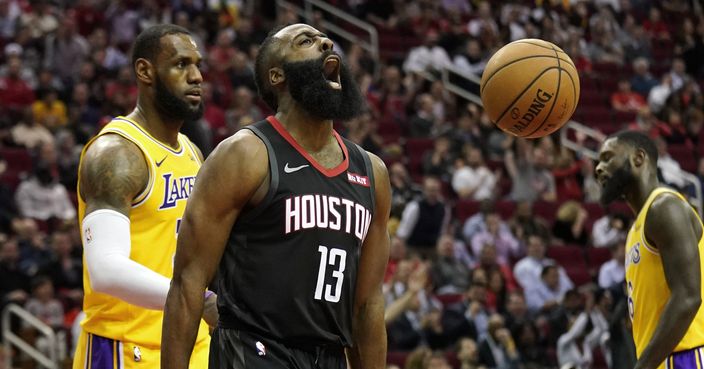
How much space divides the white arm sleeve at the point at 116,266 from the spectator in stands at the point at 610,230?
10.0m

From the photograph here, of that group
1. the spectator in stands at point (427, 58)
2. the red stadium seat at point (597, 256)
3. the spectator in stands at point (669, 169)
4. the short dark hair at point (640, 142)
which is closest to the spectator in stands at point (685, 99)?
the spectator in stands at point (669, 169)

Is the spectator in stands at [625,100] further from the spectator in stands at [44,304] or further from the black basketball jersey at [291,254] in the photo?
the black basketball jersey at [291,254]

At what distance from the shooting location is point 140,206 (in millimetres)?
4422

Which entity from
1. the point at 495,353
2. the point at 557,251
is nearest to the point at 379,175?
the point at 495,353

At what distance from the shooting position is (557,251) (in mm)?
13578

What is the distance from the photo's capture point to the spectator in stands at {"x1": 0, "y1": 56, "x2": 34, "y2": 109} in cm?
1366

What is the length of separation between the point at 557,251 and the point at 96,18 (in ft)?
23.9

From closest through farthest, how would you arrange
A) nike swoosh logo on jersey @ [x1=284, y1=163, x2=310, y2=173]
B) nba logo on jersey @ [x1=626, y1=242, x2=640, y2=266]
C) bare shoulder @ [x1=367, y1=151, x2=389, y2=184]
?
nike swoosh logo on jersey @ [x1=284, y1=163, x2=310, y2=173]
bare shoulder @ [x1=367, y1=151, x2=389, y2=184]
nba logo on jersey @ [x1=626, y1=242, x2=640, y2=266]

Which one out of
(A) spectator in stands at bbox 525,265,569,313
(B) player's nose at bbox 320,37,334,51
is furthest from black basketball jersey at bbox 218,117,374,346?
(A) spectator in stands at bbox 525,265,569,313

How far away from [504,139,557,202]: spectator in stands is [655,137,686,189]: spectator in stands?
4.86ft

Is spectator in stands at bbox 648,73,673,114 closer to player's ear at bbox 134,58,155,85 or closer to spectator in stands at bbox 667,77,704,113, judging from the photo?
spectator in stands at bbox 667,77,704,113

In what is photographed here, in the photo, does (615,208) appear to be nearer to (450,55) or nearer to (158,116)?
(450,55)

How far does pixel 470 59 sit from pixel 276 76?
14.7 metres

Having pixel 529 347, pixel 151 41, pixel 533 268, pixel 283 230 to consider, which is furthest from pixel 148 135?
pixel 533 268
